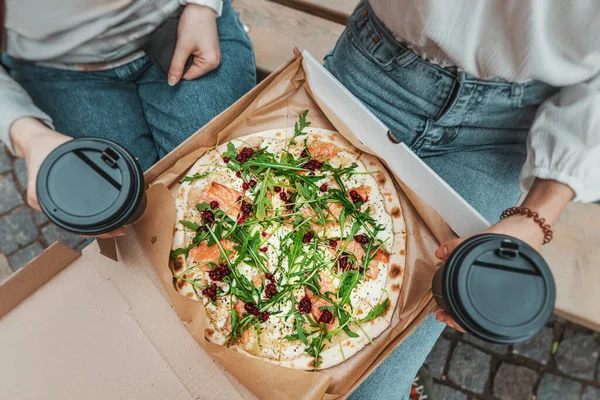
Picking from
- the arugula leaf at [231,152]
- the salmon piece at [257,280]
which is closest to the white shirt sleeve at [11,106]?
the arugula leaf at [231,152]

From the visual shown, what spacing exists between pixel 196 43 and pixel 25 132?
670 mm

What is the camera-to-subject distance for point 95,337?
136cm

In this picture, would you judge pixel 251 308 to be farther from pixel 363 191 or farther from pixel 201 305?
pixel 363 191

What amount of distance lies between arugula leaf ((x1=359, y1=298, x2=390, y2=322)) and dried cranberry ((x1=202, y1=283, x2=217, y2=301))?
51 cm

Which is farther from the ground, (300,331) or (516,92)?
(516,92)

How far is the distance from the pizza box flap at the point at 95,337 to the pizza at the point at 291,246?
0.14 m

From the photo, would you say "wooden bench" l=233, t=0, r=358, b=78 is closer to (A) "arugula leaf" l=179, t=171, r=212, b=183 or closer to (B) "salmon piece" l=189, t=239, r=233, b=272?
(A) "arugula leaf" l=179, t=171, r=212, b=183

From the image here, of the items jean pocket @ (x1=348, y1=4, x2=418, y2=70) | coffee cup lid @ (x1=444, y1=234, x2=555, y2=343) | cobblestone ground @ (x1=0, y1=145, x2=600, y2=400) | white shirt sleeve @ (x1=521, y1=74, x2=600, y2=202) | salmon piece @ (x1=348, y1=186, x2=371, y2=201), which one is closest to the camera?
coffee cup lid @ (x1=444, y1=234, x2=555, y2=343)

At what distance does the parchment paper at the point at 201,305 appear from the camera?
134cm

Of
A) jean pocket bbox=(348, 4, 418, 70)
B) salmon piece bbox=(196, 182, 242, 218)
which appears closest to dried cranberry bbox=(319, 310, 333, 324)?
salmon piece bbox=(196, 182, 242, 218)

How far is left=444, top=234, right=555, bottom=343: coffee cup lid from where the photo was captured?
108 centimetres

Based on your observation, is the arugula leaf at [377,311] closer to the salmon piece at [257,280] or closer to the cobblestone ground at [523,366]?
the salmon piece at [257,280]

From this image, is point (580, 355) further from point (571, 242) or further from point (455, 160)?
point (455, 160)

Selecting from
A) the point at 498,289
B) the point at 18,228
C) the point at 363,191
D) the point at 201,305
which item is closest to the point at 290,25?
the point at 363,191
